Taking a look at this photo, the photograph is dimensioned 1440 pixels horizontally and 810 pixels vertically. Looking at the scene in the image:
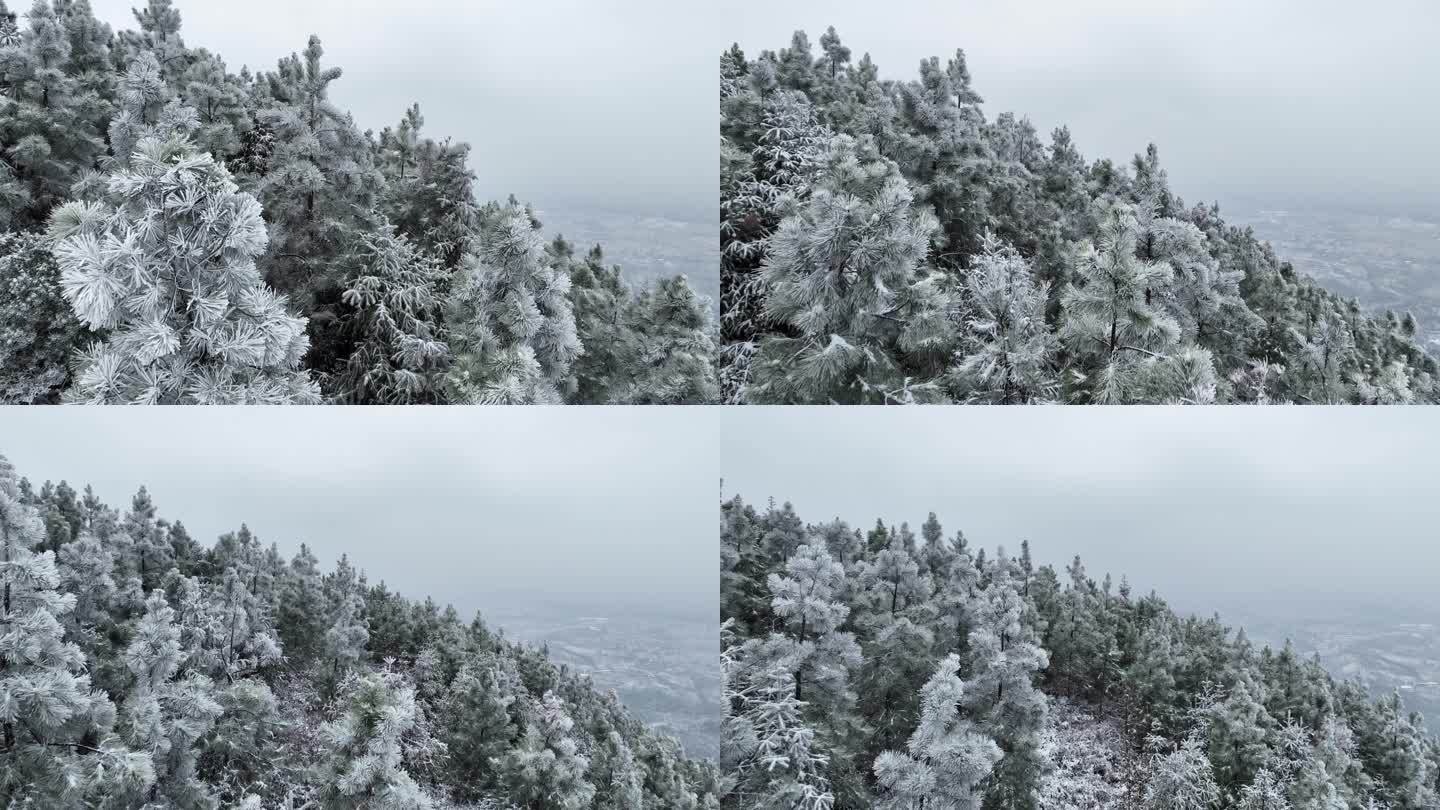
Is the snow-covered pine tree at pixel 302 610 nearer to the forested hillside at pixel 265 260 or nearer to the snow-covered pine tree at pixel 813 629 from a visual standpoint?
the forested hillside at pixel 265 260

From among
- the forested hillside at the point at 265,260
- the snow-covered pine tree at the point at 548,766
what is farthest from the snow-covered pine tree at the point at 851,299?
the snow-covered pine tree at the point at 548,766

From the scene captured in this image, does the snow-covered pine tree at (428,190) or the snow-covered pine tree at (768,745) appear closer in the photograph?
the snow-covered pine tree at (428,190)

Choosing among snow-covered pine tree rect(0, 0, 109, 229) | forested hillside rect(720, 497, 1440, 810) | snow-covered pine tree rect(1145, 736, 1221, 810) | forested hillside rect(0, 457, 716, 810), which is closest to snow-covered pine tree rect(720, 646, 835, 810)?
forested hillside rect(720, 497, 1440, 810)

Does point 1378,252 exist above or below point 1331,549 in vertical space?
above

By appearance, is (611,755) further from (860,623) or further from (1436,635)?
(1436,635)

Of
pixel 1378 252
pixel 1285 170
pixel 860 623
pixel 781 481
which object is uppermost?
pixel 1285 170

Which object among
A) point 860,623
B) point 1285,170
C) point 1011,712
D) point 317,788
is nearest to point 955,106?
point 1285,170

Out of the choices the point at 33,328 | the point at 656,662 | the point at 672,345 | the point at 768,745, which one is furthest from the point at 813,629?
the point at 33,328
